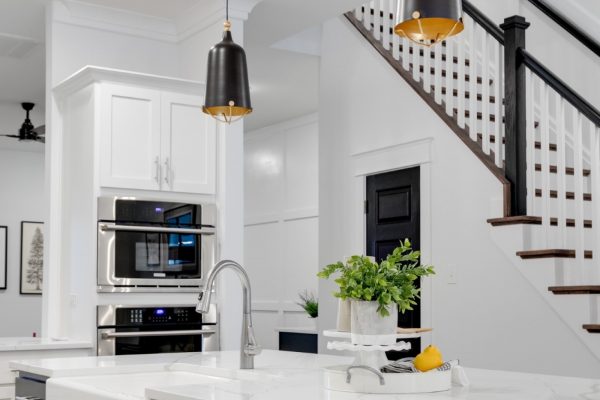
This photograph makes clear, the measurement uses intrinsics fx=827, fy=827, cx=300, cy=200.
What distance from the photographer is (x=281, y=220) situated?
960 centimetres

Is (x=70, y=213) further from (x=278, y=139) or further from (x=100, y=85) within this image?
(x=278, y=139)

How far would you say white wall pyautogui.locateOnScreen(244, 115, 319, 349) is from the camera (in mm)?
9156

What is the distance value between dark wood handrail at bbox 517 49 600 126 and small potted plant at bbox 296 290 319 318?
3.73 metres

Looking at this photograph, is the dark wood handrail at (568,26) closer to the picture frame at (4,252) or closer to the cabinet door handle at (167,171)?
the cabinet door handle at (167,171)

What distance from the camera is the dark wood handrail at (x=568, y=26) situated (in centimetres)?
555

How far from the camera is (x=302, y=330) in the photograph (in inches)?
347

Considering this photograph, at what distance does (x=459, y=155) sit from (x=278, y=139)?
4538 mm

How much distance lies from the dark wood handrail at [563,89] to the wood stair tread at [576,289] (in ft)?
2.93

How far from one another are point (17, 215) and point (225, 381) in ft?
29.2

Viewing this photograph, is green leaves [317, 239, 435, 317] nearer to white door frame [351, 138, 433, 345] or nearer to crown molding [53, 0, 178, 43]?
white door frame [351, 138, 433, 345]

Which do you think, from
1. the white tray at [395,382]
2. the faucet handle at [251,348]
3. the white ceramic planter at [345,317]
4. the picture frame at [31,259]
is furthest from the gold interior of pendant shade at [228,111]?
the picture frame at [31,259]

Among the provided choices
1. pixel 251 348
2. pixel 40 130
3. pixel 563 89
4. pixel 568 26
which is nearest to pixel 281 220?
pixel 40 130

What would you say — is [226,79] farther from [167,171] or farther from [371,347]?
[167,171]

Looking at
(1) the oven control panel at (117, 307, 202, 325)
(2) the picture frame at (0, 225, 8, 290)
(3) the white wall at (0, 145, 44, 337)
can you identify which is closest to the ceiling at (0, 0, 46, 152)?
(3) the white wall at (0, 145, 44, 337)
